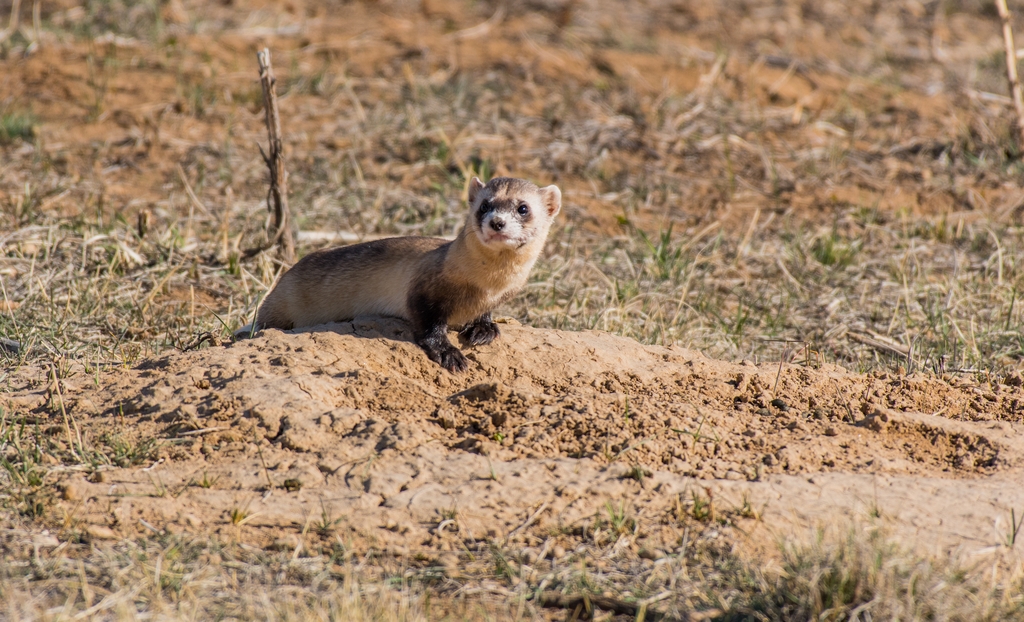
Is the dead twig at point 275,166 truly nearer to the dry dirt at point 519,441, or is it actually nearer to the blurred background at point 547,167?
the blurred background at point 547,167

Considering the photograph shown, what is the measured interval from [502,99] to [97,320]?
470 cm

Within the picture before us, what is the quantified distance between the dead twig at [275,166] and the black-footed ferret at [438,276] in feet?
2.60

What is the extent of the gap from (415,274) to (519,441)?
52.0 inches

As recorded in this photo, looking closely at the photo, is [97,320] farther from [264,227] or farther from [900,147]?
[900,147]

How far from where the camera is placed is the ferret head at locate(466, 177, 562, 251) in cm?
455

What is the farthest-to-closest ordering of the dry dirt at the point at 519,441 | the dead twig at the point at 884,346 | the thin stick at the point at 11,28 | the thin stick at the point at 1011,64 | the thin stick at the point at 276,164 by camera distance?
1. the thin stick at the point at 11,28
2. the thin stick at the point at 1011,64
3. the thin stick at the point at 276,164
4. the dead twig at the point at 884,346
5. the dry dirt at the point at 519,441

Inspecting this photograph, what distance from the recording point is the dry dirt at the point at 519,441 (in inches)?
133

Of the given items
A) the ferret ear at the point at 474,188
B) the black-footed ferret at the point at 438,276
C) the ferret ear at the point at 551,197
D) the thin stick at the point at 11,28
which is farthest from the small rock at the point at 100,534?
the thin stick at the point at 11,28

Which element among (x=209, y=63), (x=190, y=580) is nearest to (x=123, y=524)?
(x=190, y=580)

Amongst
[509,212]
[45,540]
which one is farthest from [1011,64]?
[45,540]

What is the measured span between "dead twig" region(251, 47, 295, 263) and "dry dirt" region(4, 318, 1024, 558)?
1505 mm

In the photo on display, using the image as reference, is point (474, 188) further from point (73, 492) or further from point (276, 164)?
point (73, 492)

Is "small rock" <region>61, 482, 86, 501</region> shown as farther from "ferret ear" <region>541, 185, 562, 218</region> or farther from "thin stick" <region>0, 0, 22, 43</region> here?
"thin stick" <region>0, 0, 22, 43</region>

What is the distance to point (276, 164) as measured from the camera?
229 inches
